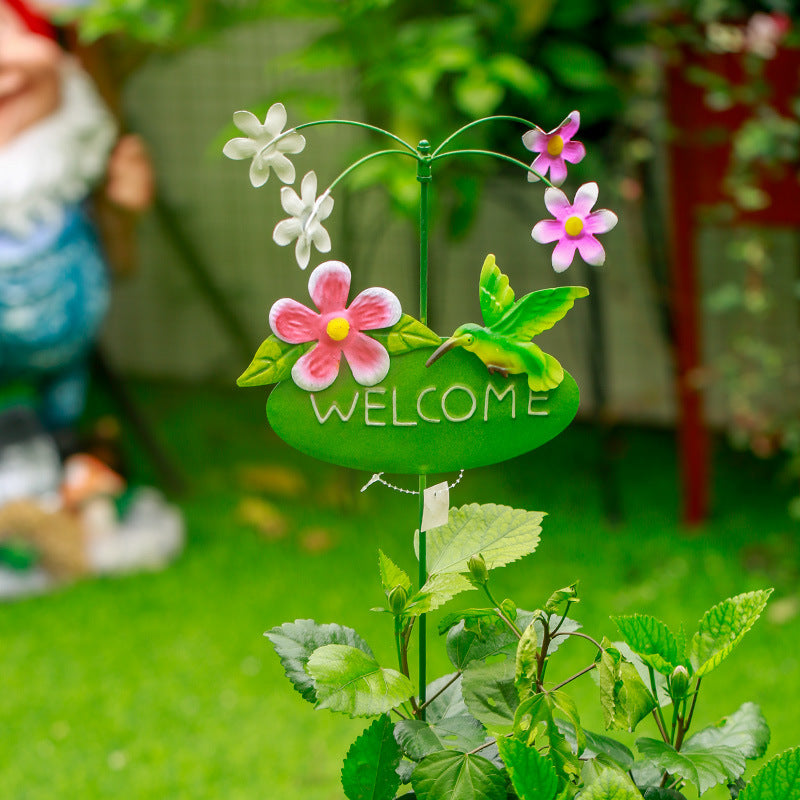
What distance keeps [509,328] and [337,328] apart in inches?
4.2

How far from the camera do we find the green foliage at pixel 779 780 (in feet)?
2.09

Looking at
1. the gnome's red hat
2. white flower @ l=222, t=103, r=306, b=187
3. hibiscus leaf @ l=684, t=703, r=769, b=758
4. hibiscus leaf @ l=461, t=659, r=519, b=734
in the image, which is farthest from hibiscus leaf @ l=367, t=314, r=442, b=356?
the gnome's red hat

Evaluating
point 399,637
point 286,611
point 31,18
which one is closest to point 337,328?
point 399,637

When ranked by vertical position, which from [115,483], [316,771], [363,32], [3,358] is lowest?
[115,483]

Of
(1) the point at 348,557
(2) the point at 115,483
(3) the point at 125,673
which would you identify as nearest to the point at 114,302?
(2) the point at 115,483

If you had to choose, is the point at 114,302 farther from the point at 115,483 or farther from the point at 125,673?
the point at 125,673

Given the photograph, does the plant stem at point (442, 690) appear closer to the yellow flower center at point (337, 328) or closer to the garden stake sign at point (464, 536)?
the garden stake sign at point (464, 536)

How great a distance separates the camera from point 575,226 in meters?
0.71

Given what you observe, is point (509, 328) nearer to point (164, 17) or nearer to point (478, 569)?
point (478, 569)

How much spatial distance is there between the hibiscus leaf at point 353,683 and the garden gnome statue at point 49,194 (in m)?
1.66

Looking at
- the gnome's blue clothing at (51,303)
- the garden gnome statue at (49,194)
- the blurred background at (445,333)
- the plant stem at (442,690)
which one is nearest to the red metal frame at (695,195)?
the blurred background at (445,333)

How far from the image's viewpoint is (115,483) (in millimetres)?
2428

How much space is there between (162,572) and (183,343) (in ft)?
5.32

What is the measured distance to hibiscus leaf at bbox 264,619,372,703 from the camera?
0.70 meters
